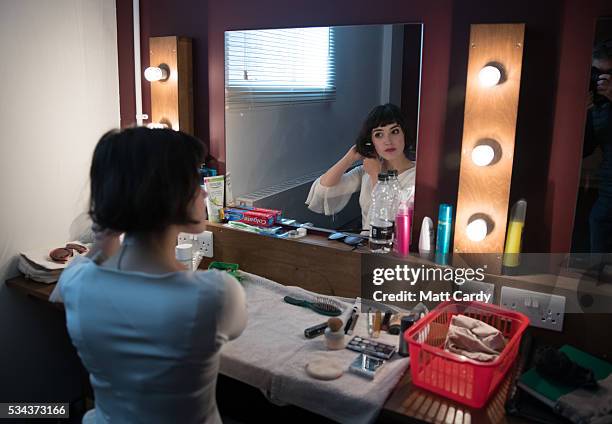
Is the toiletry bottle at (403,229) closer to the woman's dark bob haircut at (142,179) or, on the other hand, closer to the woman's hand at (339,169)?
the woman's hand at (339,169)

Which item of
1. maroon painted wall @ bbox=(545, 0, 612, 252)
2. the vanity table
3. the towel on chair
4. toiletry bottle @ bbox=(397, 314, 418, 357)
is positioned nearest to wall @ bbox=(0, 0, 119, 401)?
the vanity table

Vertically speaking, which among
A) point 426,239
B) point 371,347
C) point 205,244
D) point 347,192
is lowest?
point 371,347

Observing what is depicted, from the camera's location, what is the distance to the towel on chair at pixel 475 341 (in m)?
1.28

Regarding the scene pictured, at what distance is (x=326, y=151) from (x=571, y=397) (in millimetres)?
953

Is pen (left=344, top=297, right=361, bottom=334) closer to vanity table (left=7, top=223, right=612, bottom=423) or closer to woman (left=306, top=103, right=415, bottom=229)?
vanity table (left=7, top=223, right=612, bottom=423)

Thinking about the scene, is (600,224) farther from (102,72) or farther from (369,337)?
(102,72)

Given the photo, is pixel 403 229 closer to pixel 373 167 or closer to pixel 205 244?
pixel 373 167

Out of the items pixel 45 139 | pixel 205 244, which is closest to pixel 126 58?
pixel 45 139

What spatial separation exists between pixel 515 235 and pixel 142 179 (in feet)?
3.22

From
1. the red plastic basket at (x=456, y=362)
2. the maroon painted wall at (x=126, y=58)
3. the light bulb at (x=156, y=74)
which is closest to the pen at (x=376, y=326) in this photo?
the red plastic basket at (x=456, y=362)

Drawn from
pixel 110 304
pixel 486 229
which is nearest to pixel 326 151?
pixel 486 229

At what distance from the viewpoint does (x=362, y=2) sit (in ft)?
5.29

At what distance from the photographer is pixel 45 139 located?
1.91 metres

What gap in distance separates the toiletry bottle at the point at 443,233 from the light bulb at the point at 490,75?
0.34 m
